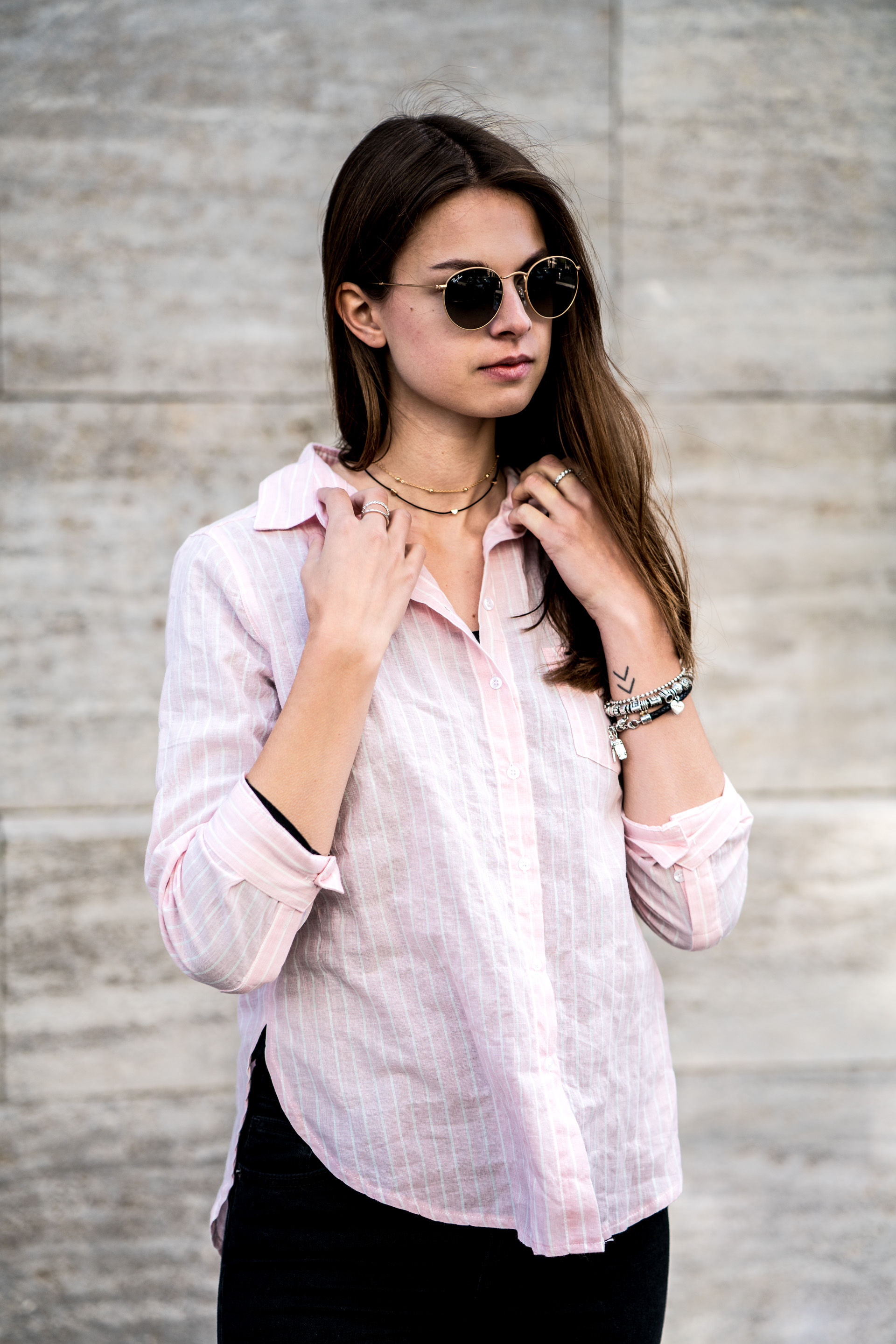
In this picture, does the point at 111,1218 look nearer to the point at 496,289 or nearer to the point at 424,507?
the point at 424,507

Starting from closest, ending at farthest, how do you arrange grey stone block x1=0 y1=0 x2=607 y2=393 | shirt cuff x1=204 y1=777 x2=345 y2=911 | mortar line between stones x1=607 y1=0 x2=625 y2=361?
1. shirt cuff x1=204 y1=777 x2=345 y2=911
2. grey stone block x1=0 y1=0 x2=607 y2=393
3. mortar line between stones x1=607 y1=0 x2=625 y2=361

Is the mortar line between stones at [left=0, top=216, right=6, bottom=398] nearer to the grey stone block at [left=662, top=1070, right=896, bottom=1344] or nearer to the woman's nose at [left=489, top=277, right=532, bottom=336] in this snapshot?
the woman's nose at [left=489, top=277, right=532, bottom=336]

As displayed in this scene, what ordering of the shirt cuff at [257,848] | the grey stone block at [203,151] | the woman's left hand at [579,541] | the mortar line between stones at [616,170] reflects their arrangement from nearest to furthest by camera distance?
the shirt cuff at [257,848], the woman's left hand at [579,541], the grey stone block at [203,151], the mortar line between stones at [616,170]

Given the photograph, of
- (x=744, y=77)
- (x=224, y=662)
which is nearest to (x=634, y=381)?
(x=744, y=77)

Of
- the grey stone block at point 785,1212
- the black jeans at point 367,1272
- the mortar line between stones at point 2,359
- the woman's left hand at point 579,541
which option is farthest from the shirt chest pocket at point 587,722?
the mortar line between stones at point 2,359

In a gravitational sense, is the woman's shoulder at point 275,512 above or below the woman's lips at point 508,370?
below

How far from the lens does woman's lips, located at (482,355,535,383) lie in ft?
4.75

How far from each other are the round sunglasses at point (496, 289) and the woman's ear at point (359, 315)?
0.17 ft

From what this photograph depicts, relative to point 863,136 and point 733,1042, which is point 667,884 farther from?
point 863,136

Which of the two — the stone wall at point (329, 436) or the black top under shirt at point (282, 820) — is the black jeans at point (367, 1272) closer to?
the black top under shirt at point (282, 820)

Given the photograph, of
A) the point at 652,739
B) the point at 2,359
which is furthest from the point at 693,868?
the point at 2,359

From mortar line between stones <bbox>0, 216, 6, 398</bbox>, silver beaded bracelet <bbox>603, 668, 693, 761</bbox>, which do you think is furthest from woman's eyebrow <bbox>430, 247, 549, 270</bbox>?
mortar line between stones <bbox>0, 216, 6, 398</bbox>

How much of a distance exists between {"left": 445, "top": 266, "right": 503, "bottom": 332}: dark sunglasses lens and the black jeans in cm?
107

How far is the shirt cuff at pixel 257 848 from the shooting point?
3.97 feet
